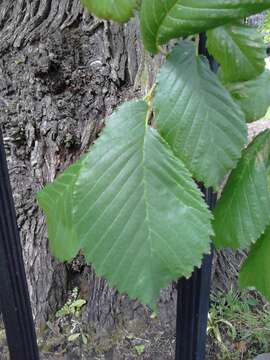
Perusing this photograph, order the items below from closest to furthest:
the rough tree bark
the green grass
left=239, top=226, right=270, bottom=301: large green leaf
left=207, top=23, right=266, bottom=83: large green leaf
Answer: left=207, top=23, right=266, bottom=83: large green leaf → left=239, top=226, right=270, bottom=301: large green leaf → the rough tree bark → the green grass

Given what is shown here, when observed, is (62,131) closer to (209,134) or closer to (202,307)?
(202,307)

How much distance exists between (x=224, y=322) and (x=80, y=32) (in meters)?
1.14

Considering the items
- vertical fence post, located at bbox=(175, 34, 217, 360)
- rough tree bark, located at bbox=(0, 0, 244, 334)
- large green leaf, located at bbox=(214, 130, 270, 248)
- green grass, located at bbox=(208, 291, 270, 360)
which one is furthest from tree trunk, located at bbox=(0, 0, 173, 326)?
large green leaf, located at bbox=(214, 130, 270, 248)

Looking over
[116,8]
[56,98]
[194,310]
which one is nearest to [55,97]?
[56,98]

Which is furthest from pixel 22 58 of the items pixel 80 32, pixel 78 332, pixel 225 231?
pixel 225 231

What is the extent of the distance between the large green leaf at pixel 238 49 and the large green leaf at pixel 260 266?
0.68 feet

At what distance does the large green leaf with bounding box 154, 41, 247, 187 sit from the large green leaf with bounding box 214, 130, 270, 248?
3.2 inches

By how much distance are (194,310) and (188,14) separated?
2.03ft

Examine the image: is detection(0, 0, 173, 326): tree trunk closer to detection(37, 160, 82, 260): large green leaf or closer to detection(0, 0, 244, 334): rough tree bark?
detection(0, 0, 244, 334): rough tree bark

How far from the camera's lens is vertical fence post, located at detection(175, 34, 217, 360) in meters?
0.78

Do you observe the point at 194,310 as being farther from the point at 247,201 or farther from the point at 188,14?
the point at 188,14

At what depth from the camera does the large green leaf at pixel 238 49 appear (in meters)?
0.45

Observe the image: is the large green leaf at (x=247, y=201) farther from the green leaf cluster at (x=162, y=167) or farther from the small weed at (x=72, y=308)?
the small weed at (x=72, y=308)

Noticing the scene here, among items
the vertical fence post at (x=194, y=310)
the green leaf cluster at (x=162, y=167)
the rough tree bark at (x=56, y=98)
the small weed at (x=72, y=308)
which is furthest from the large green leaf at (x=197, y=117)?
the small weed at (x=72, y=308)
